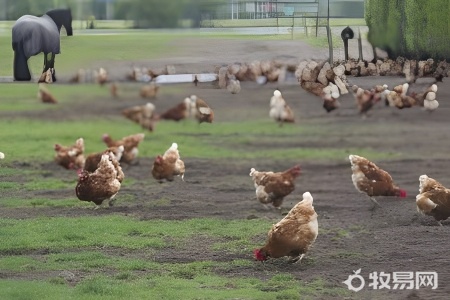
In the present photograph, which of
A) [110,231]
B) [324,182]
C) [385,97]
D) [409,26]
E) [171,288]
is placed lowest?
[171,288]

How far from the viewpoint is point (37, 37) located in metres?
3.89

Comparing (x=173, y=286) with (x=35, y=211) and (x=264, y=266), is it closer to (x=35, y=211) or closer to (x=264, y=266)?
(x=264, y=266)

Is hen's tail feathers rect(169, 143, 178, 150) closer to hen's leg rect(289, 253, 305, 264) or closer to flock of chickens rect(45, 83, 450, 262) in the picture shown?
flock of chickens rect(45, 83, 450, 262)

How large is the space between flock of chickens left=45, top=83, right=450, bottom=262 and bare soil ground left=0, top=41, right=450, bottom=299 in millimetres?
34

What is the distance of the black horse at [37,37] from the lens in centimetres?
387

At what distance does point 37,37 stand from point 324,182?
1184 millimetres

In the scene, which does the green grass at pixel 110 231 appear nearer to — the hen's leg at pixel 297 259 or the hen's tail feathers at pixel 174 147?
the hen's leg at pixel 297 259

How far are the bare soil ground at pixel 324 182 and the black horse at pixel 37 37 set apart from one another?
0.67 ft

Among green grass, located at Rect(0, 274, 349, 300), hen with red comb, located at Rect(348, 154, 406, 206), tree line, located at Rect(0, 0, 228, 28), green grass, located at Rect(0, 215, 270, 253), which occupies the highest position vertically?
tree line, located at Rect(0, 0, 228, 28)

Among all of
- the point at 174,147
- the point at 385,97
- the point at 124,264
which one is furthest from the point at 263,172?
the point at 124,264

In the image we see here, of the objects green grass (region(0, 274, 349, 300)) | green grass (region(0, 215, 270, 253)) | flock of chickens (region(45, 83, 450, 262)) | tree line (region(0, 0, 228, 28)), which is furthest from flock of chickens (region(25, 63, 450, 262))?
green grass (region(0, 274, 349, 300))

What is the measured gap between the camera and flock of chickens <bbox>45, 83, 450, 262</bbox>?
4062mm

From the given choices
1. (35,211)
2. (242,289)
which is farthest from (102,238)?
(242,289)

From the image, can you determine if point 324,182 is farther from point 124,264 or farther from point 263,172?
point 124,264
